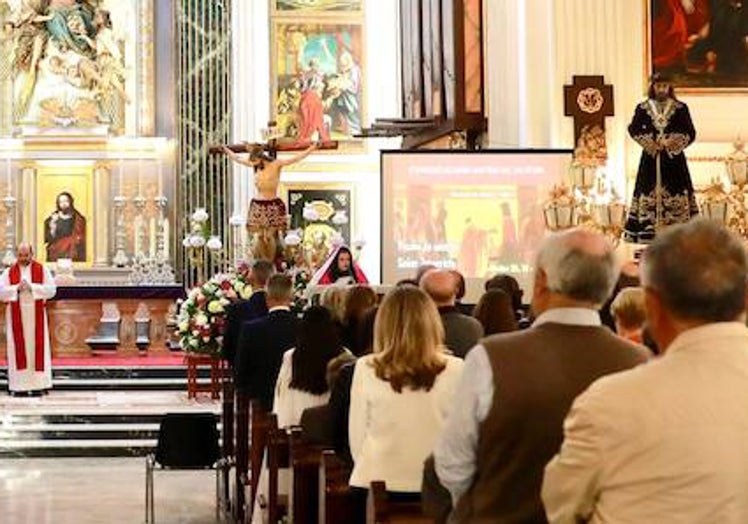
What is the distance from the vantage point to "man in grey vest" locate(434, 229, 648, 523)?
3717mm

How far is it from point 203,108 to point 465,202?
11.4 meters

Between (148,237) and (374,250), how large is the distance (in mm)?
3440

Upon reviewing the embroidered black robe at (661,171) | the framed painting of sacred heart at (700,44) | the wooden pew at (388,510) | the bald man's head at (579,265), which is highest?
the framed painting of sacred heart at (700,44)

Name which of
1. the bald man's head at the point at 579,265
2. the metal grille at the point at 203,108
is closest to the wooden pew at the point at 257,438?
the bald man's head at the point at 579,265

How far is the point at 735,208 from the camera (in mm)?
12547

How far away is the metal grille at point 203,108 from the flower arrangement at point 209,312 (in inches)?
333

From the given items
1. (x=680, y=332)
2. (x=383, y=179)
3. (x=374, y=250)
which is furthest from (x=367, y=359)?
(x=374, y=250)

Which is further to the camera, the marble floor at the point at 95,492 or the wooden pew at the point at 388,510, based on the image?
the marble floor at the point at 95,492

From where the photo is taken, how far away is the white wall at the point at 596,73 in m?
14.7

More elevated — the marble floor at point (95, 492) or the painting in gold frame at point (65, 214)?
the painting in gold frame at point (65, 214)

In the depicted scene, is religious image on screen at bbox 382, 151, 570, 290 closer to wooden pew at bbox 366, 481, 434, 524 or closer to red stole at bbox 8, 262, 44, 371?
red stole at bbox 8, 262, 44, 371

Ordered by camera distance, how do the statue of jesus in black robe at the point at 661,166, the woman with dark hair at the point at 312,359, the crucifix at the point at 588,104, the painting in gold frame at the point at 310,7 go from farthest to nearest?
the painting in gold frame at the point at 310,7 < the crucifix at the point at 588,104 < the statue of jesus in black robe at the point at 661,166 < the woman with dark hair at the point at 312,359

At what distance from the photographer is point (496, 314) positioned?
6980 mm

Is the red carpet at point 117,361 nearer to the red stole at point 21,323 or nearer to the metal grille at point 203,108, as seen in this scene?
the red stole at point 21,323
